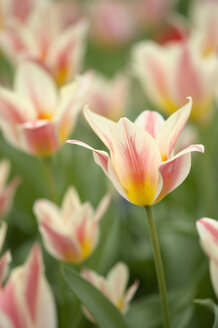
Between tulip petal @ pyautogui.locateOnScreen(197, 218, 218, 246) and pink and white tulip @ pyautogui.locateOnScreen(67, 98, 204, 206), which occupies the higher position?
pink and white tulip @ pyautogui.locateOnScreen(67, 98, 204, 206)

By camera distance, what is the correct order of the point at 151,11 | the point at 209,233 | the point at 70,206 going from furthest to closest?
the point at 151,11 < the point at 70,206 < the point at 209,233

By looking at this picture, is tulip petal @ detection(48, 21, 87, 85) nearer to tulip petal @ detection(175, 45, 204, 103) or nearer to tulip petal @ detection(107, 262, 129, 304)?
tulip petal @ detection(175, 45, 204, 103)

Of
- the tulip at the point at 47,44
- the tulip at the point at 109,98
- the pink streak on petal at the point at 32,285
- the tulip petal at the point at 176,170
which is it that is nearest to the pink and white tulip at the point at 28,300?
the pink streak on petal at the point at 32,285

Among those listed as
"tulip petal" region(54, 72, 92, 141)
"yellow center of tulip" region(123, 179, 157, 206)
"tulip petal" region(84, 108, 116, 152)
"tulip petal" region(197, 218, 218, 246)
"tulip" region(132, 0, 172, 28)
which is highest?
"tulip petal" region(84, 108, 116, 152)

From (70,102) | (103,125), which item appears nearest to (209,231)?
(103,125)

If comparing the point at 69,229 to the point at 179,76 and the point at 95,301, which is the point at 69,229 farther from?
the point at 179,76

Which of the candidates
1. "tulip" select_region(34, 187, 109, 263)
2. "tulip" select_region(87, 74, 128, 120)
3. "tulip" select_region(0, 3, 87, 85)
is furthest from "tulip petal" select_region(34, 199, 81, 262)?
"tulip" select_region(87, 74, 128, 120)

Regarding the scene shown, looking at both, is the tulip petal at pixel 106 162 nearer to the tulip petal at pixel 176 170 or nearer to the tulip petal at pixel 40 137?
the tulip petal at pixel 176 170

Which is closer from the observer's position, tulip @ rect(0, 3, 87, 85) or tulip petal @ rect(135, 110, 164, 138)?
tulip petal @ rect(135, 110, 164, 138)
